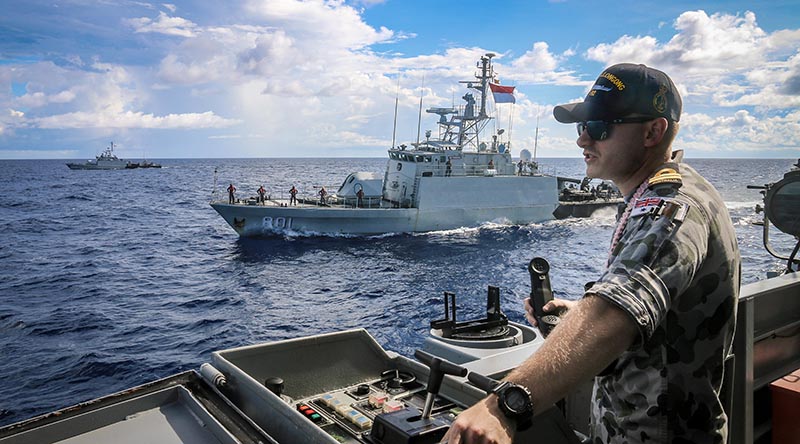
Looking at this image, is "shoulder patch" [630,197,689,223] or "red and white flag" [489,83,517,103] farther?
"red and white flag" [489,83,517,103]

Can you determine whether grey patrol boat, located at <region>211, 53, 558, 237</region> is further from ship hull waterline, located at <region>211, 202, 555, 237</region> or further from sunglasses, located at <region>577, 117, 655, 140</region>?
sunglasses, located at <region>577, 117, 655, 140</region>

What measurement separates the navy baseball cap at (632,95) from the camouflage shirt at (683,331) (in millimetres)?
197

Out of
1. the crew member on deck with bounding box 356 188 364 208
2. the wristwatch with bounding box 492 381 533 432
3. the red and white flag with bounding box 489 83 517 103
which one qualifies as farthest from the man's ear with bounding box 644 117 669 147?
the red and white flag with bounding box 489 83 517 103

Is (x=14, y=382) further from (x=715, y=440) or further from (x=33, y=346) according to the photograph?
(x=715, y=440)

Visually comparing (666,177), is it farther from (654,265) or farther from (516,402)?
(516,402)

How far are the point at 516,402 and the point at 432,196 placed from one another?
95.3 ft

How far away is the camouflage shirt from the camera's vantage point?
1316mm

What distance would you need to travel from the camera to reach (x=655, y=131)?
5.15 ft

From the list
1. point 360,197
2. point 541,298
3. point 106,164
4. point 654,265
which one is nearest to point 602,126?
point 654,265

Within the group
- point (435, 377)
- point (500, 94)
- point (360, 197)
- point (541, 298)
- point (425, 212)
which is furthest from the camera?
point (500, 94)

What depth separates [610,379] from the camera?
1527mm

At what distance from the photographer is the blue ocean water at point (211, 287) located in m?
12.0

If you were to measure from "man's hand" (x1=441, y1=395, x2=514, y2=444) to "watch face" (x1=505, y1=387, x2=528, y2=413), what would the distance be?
0.10ft

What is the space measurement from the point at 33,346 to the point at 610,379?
14.8 m
